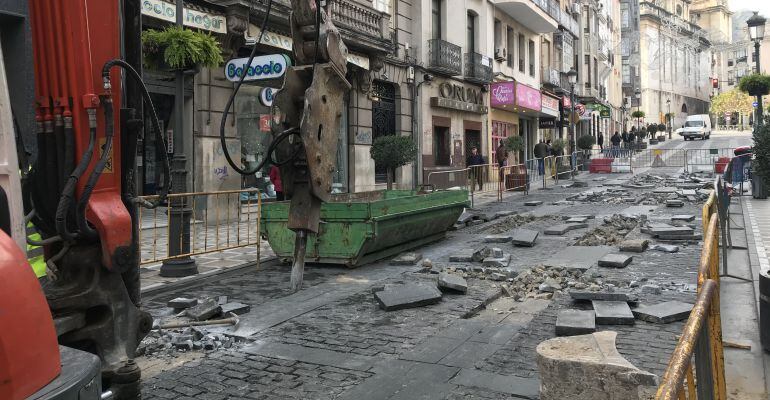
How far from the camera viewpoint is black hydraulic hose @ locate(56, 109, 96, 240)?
8.78 feet

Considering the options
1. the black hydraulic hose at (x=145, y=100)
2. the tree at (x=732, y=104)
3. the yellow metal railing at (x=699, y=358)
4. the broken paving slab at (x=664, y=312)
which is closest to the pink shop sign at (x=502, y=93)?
the broken paving slab at (x=664, y=312)

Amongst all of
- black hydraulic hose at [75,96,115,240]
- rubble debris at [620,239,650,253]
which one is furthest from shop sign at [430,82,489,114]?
black hydraulic hose at [75,96,115,240]

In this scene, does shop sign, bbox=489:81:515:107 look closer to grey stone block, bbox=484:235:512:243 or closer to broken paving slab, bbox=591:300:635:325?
grey stone block, bbox=484:235:512:243

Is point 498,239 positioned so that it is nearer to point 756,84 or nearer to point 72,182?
point 72,182

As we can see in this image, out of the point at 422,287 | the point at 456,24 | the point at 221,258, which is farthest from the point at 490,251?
the point at 456,24

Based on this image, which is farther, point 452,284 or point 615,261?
point 615,261

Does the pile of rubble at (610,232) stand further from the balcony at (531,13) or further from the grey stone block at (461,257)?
the balcony at (531,13)

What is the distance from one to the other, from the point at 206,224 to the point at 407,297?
12.1 ft

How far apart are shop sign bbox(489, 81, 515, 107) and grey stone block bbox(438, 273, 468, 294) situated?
2300cm

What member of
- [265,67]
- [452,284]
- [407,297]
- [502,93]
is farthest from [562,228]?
[502,93]

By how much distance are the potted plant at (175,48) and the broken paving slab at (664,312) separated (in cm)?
626

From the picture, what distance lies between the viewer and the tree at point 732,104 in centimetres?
8952

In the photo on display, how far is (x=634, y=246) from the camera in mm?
9789

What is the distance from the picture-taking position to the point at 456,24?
84.4 feet
